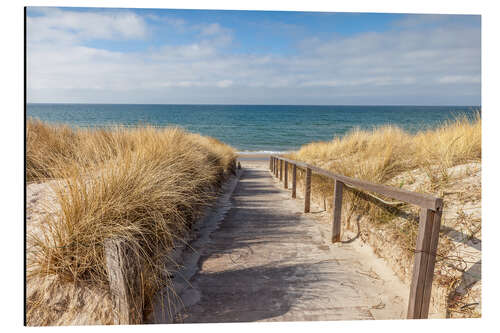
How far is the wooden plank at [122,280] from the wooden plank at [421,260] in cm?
181

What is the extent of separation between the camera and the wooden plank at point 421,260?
175 centimetres

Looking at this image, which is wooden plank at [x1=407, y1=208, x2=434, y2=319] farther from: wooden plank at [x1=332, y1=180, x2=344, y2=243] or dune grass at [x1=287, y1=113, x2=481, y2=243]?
wooden plank at [x1=332, y1=180, x2=344, y2=243]

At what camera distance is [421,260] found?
5.81ft

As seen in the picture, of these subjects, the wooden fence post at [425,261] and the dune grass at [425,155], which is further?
the dune grass at [425,155]

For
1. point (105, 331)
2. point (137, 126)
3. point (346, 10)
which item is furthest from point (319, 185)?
point (105, 331)

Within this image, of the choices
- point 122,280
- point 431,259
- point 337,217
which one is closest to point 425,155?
point 337,217

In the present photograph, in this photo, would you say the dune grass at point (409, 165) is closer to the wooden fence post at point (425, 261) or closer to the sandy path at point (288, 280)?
the sandy path at point (288, 280)

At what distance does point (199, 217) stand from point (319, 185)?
2.29 metres

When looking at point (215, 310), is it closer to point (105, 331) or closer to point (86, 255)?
point (105, 331)

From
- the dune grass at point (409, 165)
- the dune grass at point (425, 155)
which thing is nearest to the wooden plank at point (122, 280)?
the dune grass at point (409, 165)

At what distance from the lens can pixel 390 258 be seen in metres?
2.72

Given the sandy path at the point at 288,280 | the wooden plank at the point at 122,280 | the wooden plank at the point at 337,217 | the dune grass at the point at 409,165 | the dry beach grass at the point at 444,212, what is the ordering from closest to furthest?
the wooden plank at the point at 122,280, the dry beach grass at the point at 444,212, the sandy path at the point at 288,280, the dune grass at the point at 409,165, the wooden plank at the point at 337,217

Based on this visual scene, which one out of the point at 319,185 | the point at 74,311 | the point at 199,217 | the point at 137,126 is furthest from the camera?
the point at 137,126

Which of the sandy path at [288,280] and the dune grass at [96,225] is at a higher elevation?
the dune grass at [96,225]
